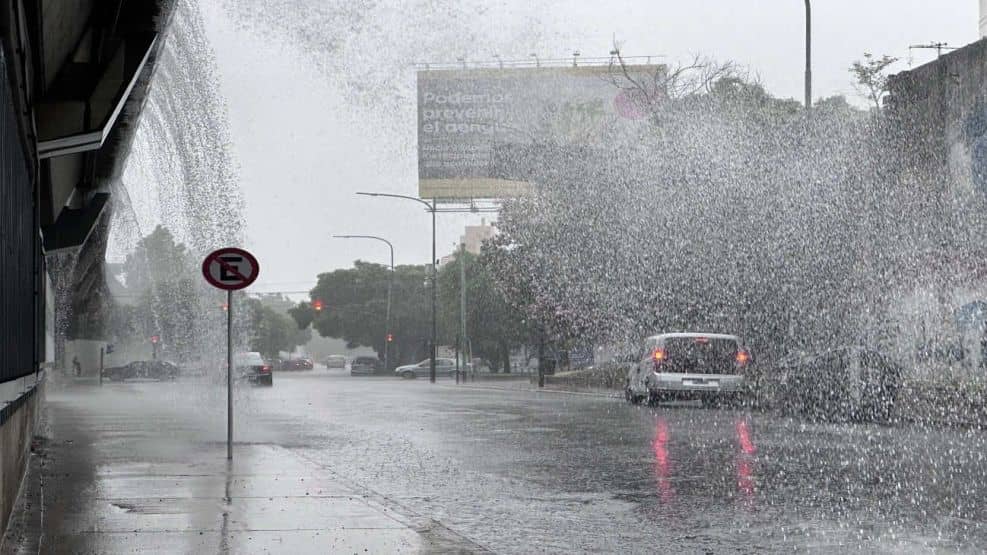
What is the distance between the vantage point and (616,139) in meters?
42.9

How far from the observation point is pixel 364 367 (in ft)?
284

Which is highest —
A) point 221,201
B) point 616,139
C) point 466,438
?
point 616,139

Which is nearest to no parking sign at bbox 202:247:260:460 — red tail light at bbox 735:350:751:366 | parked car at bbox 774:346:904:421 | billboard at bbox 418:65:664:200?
parked car at bbox 774:346:904:421

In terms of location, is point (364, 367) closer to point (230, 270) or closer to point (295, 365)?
point (295, 365)

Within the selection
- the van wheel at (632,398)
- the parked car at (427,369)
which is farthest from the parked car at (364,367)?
the van wheel at (632,398)

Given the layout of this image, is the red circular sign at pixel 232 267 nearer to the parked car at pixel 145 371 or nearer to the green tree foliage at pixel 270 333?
the parked car at pixel 145 371

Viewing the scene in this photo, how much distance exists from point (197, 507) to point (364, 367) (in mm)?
76264

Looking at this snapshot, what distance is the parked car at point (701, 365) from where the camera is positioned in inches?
1116

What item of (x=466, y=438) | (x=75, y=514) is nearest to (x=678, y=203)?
(x=466, y=438)

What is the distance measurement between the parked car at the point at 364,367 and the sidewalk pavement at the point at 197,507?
223 ft

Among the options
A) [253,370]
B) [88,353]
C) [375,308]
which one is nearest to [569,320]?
[253,370]

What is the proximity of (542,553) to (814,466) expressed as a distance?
636cm

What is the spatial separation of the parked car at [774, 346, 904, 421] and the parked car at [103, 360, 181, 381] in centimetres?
3930

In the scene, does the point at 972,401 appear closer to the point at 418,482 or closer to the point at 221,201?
the point at 418,482
